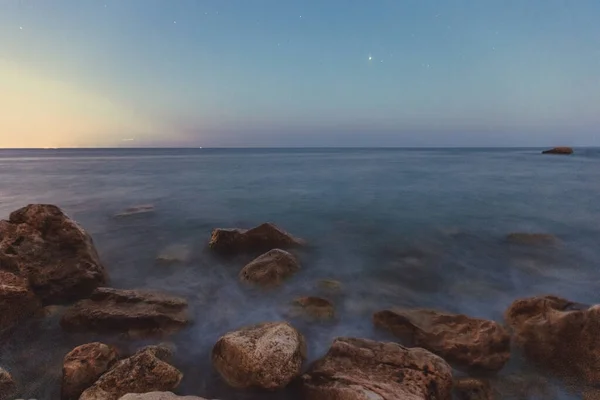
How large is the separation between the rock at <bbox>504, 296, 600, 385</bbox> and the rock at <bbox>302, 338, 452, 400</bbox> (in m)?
1.63

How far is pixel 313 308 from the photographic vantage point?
18.7 feet

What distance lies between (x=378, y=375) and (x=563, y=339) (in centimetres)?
256

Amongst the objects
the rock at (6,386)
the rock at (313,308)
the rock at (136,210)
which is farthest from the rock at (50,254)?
the rock at (136,210)

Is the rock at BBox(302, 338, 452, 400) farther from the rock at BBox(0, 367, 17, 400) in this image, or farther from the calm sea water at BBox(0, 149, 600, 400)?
the rock at BBox(0, 367, 17, 400)

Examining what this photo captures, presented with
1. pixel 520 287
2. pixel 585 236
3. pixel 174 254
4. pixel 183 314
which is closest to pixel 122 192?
pixel 174 254

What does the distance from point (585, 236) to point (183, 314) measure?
11.5 m

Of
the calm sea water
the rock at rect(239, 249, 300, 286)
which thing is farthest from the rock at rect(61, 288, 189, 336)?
the rock at rect(239, 249, 300, 286)

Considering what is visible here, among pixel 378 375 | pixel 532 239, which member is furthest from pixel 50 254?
pixel 532 239

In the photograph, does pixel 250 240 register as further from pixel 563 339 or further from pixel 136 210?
pixel 136 210

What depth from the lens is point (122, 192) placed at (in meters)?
19.9

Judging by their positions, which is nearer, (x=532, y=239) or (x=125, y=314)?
(x=125, y=314)

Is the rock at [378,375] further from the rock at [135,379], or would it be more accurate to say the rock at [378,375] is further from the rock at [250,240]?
the rock at [250,240]

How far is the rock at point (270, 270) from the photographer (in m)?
6.57

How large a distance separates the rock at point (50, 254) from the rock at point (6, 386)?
75.0 inches
